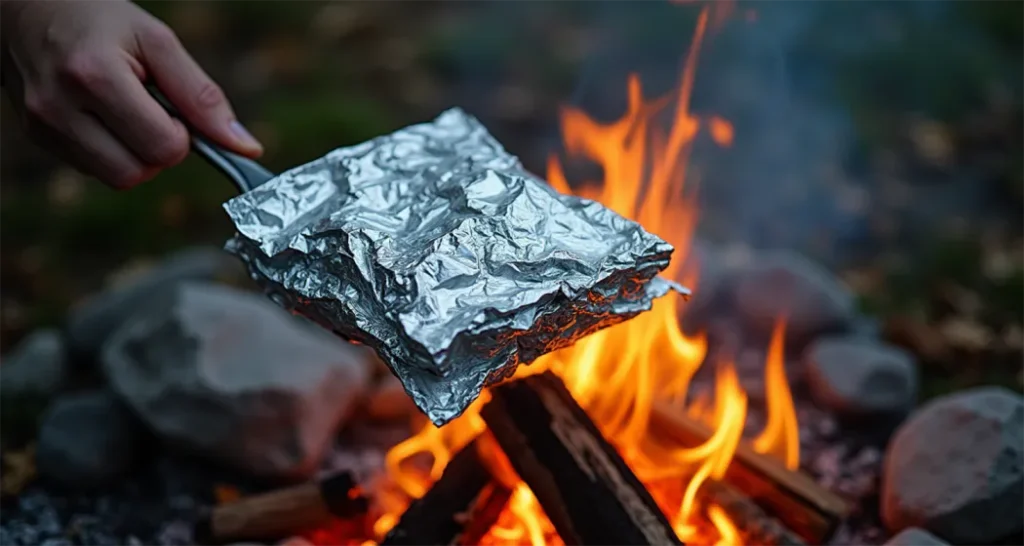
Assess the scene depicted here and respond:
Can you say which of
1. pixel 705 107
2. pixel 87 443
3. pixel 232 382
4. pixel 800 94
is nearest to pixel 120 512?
pixel 87 443

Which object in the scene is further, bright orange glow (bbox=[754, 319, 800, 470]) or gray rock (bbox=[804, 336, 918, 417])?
gray rock (bbox=[804, 336, 918, 417])

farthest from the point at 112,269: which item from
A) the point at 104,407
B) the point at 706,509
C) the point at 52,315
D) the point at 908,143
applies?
the point at 908,143

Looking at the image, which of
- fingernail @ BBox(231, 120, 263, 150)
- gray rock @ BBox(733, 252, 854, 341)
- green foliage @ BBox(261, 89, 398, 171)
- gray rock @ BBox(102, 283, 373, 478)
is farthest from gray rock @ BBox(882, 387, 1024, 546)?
green foliage @ BBox(261, 89, 398, 171)

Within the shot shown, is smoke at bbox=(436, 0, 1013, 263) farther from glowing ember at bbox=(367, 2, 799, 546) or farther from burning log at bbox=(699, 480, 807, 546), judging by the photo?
burning log at bbox=(699, 480, 807, 546)

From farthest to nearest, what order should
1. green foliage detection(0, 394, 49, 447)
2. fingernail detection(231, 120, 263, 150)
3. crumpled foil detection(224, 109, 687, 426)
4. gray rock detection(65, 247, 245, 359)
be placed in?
gray rock detection(65, 247, 245, 359) → green foliage detection(0, 394, 49, 447) → fingernail detection(231, 120, 263, 150) → crumpled foil detection(224, 109, 687, 426)

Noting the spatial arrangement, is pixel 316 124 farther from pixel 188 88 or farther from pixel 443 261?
pixel 443 261

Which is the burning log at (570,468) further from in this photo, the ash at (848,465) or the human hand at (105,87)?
the human hand at (105,87)
